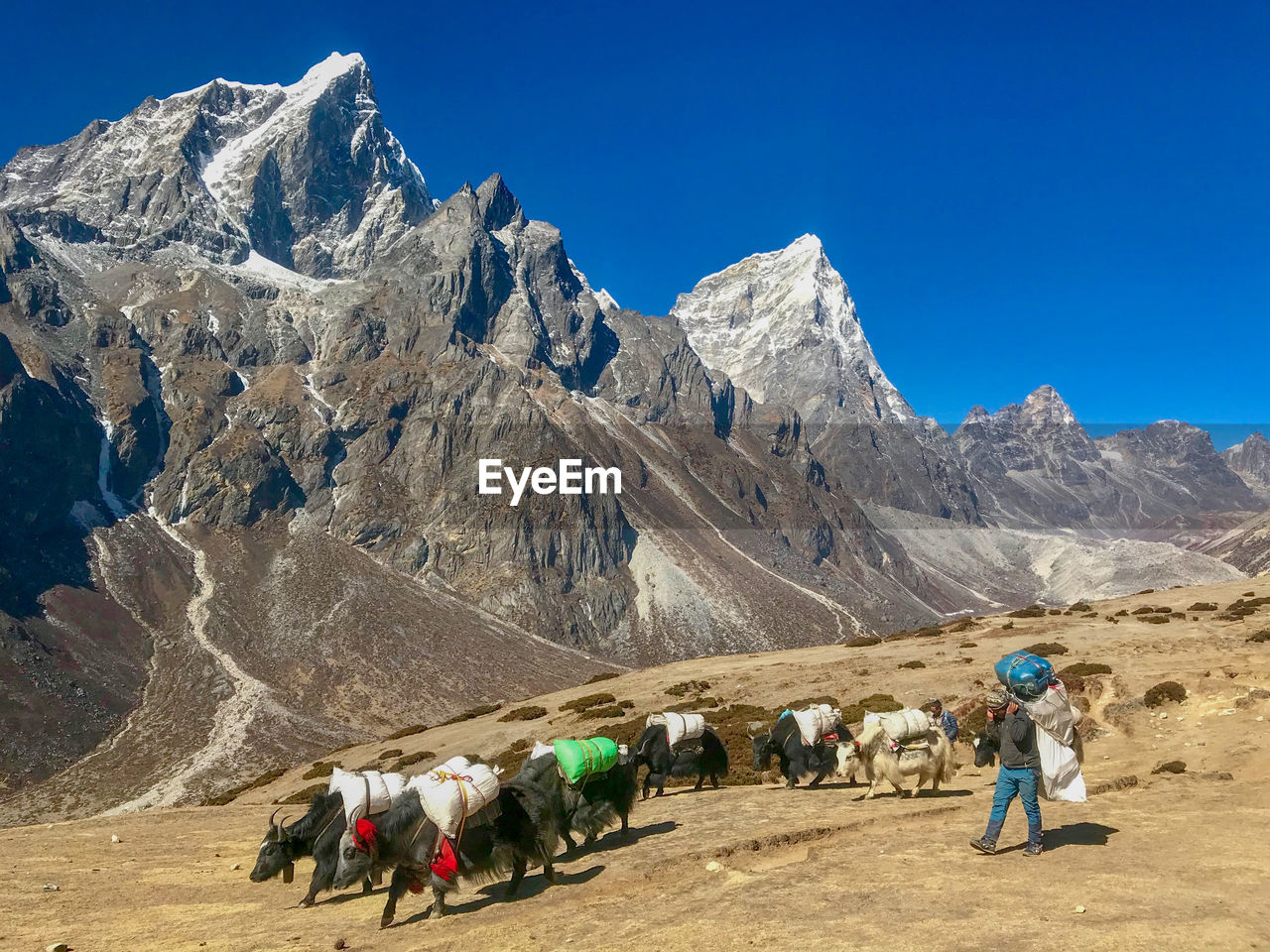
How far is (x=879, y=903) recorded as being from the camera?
12031 mm

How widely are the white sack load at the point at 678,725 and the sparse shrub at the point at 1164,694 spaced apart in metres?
15.0

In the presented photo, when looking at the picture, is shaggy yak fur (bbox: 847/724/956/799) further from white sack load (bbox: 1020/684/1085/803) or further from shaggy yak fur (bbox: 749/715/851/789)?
white sack load (bbox: 1020/684/1085/803)

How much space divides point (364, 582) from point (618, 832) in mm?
171268

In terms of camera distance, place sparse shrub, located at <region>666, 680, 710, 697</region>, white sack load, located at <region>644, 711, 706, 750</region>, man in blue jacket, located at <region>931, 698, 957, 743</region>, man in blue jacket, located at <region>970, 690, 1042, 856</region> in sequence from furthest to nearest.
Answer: sparse shrub, located at <region>666, 680, 710, 697</region>, white sack load, located at <region>644, 711, 706, 750</region>, man in blue jacket, located at <region>931, 698, 957, 743</region>, man in blue jacket, located at <region>970, 690, 1042, 856</region>

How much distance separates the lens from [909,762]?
20078mm

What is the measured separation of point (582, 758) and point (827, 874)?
5367mm

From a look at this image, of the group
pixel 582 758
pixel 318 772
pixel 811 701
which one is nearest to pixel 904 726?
pixel 582 758

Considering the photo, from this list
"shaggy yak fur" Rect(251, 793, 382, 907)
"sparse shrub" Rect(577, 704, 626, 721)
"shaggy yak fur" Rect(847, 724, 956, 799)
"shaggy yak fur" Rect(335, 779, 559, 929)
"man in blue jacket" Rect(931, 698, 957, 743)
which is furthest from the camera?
"sparse shrub" Rect(577, 704, 626, 721)

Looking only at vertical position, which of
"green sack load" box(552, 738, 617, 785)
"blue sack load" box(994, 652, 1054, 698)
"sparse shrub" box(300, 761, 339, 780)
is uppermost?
"blue sack load" box(994, 652, 1054, 698)

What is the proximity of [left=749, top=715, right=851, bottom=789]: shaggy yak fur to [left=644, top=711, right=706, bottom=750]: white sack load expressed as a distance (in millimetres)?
2313

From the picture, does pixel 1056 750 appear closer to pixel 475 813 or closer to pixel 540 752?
pixel 540 752

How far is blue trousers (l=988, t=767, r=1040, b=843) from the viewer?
552 inches

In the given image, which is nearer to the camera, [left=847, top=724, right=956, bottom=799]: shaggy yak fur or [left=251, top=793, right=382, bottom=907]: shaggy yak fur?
[left=251, top=793, right=382, bottom=907]: shaggy yak fur

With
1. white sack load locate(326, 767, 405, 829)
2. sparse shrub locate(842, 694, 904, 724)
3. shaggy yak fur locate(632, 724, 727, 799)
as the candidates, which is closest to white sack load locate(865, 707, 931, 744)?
shaggy yak fur locate(632, 724, 727, 799)
